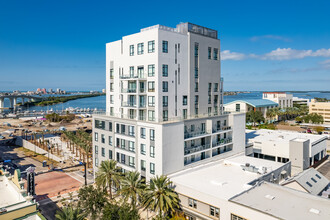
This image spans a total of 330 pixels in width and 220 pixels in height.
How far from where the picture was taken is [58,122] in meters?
145

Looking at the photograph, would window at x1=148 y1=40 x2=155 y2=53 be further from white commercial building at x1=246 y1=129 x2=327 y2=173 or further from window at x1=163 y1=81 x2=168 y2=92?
white commercial building at x1=246 y1=129 x2=327 y2=173

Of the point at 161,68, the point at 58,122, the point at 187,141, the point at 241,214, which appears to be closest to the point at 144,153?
the point at 187,141

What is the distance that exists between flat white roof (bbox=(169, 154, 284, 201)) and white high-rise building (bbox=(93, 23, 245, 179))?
1.51 metres

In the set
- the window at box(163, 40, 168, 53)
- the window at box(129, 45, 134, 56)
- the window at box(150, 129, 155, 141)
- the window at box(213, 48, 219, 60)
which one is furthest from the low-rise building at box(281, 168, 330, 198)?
the window at box(129, 45, 134, 56)

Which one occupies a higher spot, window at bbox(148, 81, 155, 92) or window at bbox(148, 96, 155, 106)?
window at bbox(148, 81, 155, 92)

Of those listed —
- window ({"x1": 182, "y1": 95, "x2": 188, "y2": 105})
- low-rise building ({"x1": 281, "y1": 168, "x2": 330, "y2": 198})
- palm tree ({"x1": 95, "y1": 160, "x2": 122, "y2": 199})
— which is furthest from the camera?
window ({"x1": 182, "y1": 95, "x2": 188, "y2": 105})

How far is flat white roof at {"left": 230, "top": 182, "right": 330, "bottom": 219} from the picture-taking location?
25627 millimetres

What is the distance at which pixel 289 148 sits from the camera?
5381 cm

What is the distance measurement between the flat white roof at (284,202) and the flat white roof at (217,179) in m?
2.13

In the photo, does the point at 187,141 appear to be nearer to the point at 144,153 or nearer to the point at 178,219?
the point at 144,153

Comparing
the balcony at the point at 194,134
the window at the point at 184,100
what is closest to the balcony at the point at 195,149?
the balcony at the point at 194,134

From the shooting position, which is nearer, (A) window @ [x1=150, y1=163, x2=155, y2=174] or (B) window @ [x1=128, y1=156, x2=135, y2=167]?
(A) window @ [x1=150, y1=163, x2=155, y2=174]

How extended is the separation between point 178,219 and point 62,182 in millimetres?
30425

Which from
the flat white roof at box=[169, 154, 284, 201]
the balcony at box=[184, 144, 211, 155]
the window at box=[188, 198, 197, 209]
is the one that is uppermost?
the balcony at box=[184, 144, 211, 155]
